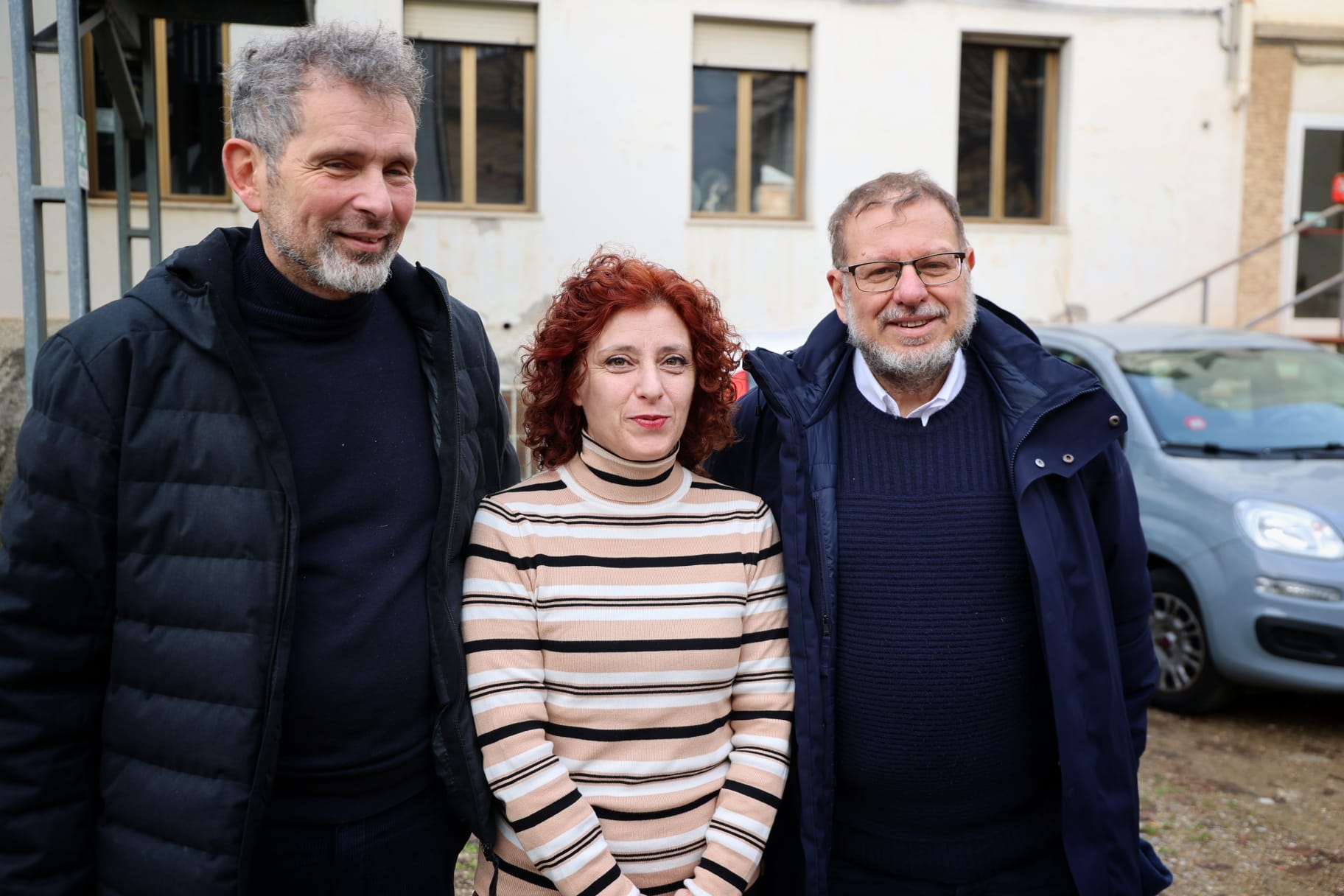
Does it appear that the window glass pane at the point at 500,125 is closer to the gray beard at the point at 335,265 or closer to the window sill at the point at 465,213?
the window sill at the point at 465,213

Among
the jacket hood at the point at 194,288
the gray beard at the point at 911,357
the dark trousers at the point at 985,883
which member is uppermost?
the jacket hood at the point at 194,288

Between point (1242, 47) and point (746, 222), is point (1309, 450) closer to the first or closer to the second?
point (746, 222)

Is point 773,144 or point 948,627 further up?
point 773,144

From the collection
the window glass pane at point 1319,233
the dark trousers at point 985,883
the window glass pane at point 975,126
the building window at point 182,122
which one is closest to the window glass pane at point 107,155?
the building window at point 182,122

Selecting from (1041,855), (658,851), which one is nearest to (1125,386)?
(1041,855)

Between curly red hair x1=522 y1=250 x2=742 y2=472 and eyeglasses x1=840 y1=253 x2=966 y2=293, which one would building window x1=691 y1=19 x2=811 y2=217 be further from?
curly red hair x1=522 y1=250 x2=742 y2=472

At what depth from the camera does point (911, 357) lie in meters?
2.35

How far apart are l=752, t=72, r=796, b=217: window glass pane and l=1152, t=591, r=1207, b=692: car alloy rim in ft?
22.3

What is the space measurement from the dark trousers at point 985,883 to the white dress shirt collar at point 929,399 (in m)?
0.94

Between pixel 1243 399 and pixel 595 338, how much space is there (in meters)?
4.71

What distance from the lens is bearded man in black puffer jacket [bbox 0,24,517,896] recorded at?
1.88 m

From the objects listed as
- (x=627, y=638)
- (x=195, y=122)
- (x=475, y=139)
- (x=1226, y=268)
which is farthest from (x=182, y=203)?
(x=1226, y=268)

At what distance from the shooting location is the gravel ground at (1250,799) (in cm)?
385

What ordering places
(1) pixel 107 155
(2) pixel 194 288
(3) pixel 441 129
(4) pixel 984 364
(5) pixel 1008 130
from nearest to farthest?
(2) pixel 194 288, (4) pixel 984 364, (1) pixel 107 155, (3) pixel 441 129, (5) pixel 1008 130
